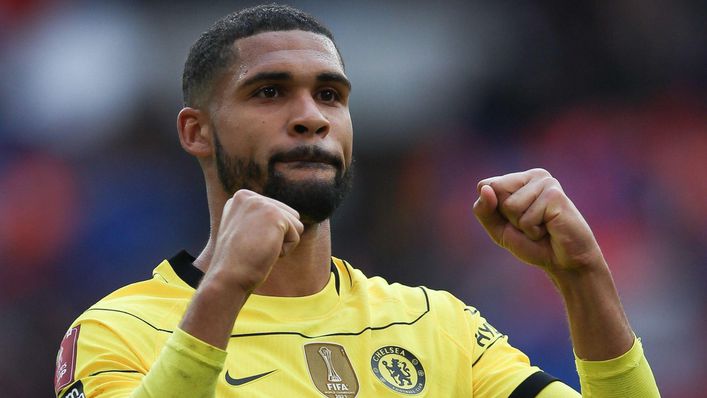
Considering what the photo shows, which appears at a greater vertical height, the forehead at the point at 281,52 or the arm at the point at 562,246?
the forehead at the point at 281,52

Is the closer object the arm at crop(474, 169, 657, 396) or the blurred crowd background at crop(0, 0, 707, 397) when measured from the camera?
the arm at crop(474, 169, 657, 396)

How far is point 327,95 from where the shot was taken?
A: 363 centimetres

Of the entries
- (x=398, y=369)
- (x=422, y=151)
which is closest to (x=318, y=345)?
(x=398, y=369)

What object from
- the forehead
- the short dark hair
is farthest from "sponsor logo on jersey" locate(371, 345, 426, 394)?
the short dark hair

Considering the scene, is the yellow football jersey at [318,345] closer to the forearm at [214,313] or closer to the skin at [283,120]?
the skin at [283,120]

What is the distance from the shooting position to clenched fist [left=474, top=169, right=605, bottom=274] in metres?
2.90

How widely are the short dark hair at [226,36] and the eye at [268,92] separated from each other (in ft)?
0.60

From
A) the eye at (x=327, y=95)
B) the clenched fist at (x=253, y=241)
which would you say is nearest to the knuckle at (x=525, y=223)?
the clenched fist at (x=253, y=241)

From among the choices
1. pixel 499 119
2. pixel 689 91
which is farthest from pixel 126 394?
pixel 689 91

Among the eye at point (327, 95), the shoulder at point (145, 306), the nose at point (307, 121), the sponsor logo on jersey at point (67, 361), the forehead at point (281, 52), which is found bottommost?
the sponsor logo on jersey at point (67, 361)

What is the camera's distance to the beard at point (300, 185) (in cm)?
336

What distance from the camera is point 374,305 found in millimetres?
3598

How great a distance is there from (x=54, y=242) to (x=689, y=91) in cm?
489

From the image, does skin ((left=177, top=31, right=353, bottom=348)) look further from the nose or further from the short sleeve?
the short sleeve
